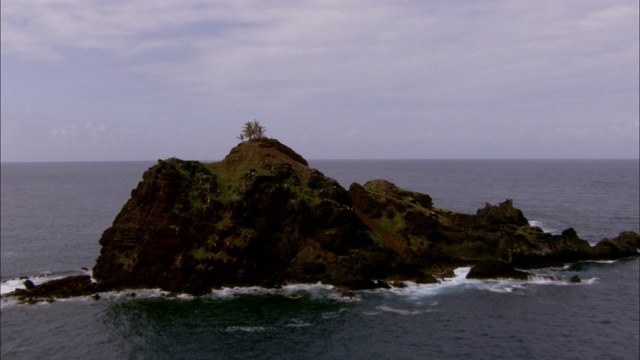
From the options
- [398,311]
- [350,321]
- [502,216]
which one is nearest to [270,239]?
[350,321]

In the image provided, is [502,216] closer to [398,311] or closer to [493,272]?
[493,272]

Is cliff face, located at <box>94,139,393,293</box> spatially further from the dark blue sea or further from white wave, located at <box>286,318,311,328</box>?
white wave, located at <box>286,318,311,328</box>

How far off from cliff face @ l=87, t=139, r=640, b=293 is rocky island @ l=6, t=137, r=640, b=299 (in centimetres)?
14

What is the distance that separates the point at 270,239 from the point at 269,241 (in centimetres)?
32

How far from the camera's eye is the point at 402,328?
4897 cm

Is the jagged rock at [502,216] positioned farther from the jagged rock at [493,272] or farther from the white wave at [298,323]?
the white wave at [298,323]

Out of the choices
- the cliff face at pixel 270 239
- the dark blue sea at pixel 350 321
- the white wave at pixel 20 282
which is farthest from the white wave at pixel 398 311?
the white wave at pixel 20 282

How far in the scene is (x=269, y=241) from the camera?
6600 centimetres

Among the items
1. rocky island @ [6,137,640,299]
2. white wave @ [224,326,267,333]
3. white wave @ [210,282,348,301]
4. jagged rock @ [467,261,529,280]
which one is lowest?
white wave @ [224,326,267,333]

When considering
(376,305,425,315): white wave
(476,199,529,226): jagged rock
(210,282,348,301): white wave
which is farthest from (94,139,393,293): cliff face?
(476,199,529,226): jagged rock

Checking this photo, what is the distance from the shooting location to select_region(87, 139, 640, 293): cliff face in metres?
63.0

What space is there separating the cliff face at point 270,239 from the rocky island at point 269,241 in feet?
0.47

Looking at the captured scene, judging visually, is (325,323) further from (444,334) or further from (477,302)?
(477,302)

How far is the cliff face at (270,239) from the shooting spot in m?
63.0
